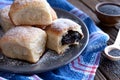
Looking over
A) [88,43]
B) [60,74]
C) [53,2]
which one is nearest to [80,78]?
[60,74]

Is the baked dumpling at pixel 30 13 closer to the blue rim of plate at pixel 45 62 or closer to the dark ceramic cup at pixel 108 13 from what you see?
the blue rim of plate at pixel 45 62

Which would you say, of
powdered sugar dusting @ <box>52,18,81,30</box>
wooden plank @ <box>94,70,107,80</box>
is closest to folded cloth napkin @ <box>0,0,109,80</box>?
wooden plank @ <box>94,70,107,80</box>

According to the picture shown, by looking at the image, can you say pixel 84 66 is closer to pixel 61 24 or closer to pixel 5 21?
pixel 61 24

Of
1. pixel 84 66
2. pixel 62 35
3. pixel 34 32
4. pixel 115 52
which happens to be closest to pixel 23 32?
pixel 34 32

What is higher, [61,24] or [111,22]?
[61,24]

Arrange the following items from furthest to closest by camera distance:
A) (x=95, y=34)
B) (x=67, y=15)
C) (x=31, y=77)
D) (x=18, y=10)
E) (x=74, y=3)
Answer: (x=74, y=3)
(x=67, y=15)
(x=95, y=34)
(x=18, y=10)
(x=31, y=77)

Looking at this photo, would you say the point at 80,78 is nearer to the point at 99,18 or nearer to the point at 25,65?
the point at 25,65

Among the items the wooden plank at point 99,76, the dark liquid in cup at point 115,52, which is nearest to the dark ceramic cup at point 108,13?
the dark liquid in cup at point 115,52
